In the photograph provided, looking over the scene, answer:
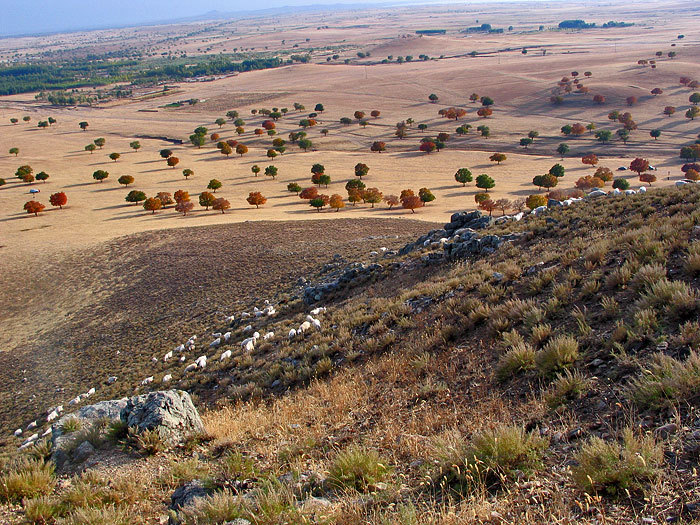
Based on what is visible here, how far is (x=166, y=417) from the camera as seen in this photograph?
6.73 m

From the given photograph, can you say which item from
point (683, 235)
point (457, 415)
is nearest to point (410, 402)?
point (457, 415)

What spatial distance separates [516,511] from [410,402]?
288 centimetres

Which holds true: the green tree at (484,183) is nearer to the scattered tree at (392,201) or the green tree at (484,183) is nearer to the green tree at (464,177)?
the green tree at (464,177)

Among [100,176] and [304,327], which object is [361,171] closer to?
[100,176]

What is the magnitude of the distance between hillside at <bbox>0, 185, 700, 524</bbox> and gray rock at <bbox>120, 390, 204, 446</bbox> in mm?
266

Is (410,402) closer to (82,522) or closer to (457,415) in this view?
(457,415)

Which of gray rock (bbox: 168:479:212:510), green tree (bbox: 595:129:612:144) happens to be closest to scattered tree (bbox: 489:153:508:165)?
green tree (bbox: 595:129:612:144)

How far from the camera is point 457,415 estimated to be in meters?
6.04

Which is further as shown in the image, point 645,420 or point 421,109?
point 421,109

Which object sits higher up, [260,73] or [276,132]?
[260,73]

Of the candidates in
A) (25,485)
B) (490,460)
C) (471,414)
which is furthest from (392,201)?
(490,460)

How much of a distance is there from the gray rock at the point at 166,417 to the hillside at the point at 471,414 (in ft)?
0.87

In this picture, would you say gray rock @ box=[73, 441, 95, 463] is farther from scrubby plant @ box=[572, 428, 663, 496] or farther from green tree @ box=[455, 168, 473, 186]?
green tree @ box=[455, 168, 473, 186]

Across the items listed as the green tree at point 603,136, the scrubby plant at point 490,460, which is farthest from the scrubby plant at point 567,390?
the green tree at point 603,136
